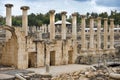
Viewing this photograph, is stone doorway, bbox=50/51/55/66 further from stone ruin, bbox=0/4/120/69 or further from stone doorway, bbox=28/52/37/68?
stone doorway, bbox=28/52/37/68

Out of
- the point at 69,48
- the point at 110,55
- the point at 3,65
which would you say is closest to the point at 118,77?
the point at 3,65

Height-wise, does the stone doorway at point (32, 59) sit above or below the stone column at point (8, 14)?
below

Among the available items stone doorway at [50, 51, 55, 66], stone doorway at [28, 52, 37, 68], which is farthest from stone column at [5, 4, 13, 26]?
stone doorway at [50, 51, 55, 66]

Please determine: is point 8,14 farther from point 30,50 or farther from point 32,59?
point 32,59

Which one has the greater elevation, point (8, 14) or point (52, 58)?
point (8, 14)

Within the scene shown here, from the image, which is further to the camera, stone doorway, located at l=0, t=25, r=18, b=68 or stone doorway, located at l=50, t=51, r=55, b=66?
stone doorway, located at l=50, t=51, r=55, b=66

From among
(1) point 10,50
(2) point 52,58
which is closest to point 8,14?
(1) point 10,50

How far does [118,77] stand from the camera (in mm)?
21125

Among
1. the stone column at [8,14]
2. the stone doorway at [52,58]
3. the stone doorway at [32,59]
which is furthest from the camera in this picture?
the stone doorway at [52,58]

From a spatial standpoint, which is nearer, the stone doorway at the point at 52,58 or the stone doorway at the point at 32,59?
the stone doorway at the point at 32,59

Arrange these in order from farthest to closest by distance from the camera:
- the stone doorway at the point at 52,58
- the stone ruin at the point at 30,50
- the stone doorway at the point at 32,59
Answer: the stone doorway at the point at 52,58 → the stone doorway at the point at 32,59 → the stone ruin at the point at 30,50

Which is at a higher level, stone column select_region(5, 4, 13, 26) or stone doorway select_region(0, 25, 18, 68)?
stone column select_region(5, 4, 13, 26)

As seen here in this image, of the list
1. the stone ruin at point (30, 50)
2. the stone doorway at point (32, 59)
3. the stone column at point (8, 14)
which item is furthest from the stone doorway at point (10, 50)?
the stone doorway at point (32, 59)

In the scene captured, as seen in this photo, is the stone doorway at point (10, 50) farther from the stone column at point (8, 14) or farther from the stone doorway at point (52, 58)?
the stone doorway at point (52, 58)
